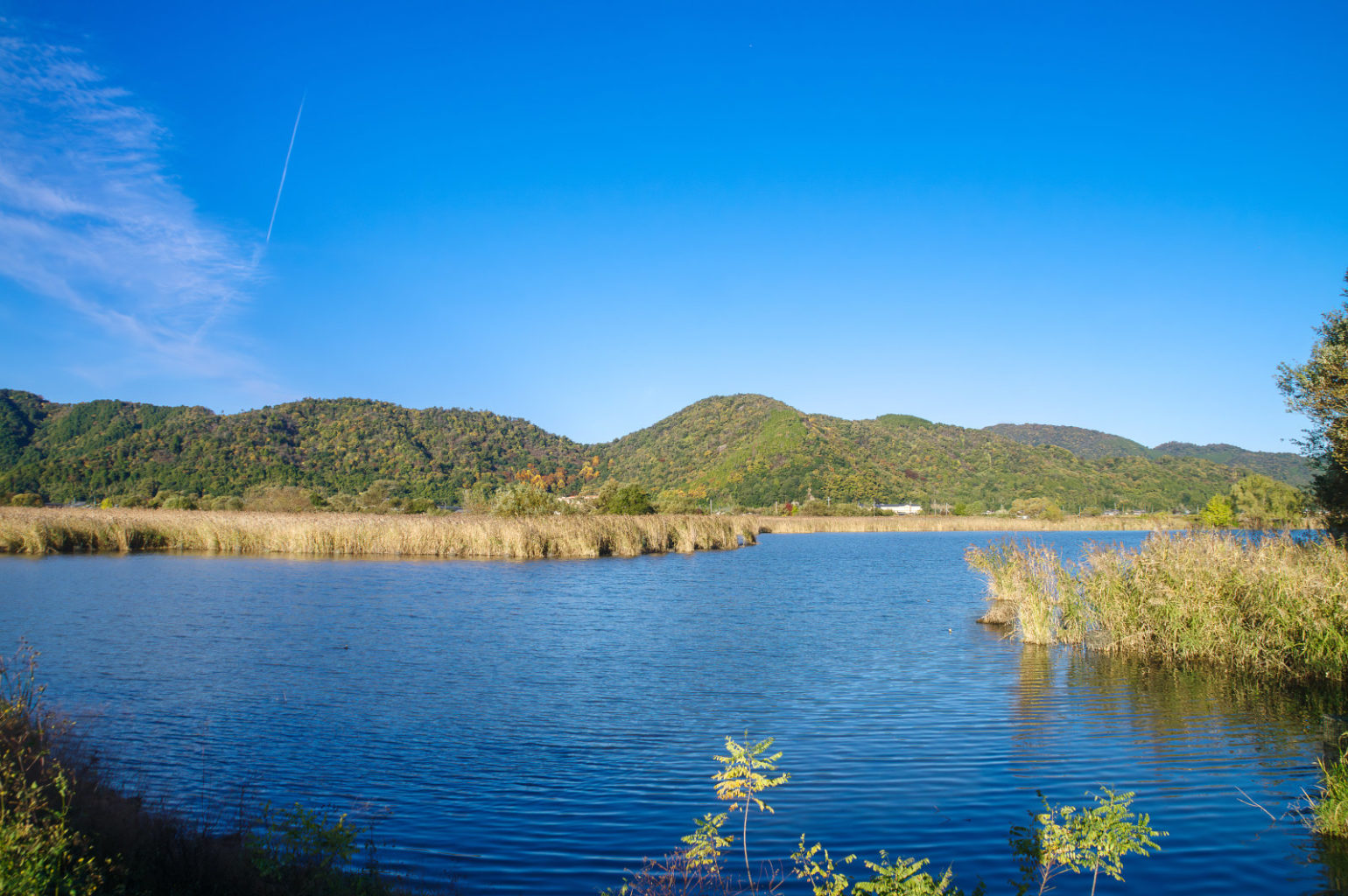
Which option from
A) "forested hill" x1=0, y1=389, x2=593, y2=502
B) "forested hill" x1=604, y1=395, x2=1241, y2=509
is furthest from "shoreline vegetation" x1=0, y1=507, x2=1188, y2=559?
"forested hill" x1=604, y1=395, x2=1241, y2=509

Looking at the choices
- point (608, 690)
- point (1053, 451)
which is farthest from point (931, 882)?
point (1053, 451)

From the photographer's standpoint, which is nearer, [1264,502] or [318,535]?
[318,535]

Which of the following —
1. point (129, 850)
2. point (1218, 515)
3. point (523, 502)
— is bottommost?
point (129, 850)

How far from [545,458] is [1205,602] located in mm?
109881

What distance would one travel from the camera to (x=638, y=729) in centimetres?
892

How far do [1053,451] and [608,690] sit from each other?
144572mm

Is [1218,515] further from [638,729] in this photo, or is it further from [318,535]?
[638,729]

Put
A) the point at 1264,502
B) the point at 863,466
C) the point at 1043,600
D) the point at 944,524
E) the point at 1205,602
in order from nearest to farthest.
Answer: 1. the point at 1205,602
2. the point at 1043,600
3. the point at 1264,502
4. the point at 944,524
5. the point at 863,466

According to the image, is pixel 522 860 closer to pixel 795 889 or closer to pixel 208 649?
pixel 795 889

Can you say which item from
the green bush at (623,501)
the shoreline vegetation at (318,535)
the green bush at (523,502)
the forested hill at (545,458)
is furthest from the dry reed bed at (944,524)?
the shoreline vegetation at (318,535)

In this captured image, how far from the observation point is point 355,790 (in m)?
6.80

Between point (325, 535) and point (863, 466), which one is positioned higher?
point (863, 466)

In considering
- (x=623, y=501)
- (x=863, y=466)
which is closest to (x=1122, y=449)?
(x=863, y=466)

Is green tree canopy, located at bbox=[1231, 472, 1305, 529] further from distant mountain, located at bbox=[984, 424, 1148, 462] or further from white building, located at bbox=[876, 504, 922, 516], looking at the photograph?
distant mountain, located at bbox=[984, 424, 1148, 462]
